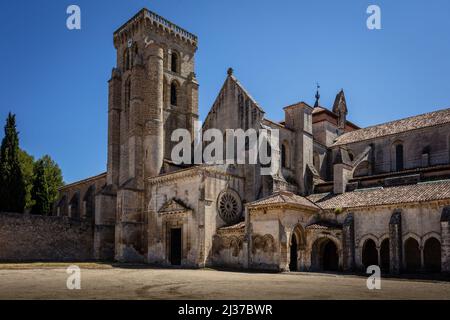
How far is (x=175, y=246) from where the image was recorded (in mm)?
35719

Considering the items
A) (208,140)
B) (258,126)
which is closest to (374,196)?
(258,126)

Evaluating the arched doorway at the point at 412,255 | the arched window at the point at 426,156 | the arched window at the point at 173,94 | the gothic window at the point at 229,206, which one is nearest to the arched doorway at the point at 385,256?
the arched doorway at the point at 412,255

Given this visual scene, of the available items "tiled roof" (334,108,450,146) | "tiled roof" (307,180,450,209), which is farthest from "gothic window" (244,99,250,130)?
"tiled roof" (334,108,450,146)

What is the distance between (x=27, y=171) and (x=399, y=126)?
4071cm

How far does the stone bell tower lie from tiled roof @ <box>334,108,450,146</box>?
16.4 meters

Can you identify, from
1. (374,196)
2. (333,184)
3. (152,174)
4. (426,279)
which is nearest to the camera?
(426,279)

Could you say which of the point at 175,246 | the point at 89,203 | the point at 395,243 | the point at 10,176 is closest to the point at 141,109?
the point at 10,176

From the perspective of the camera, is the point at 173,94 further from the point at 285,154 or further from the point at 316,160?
the point at 316,160

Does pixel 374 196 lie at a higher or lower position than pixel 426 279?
higher

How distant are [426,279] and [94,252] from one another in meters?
28.9

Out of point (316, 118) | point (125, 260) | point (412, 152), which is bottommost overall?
point (125, 260)
